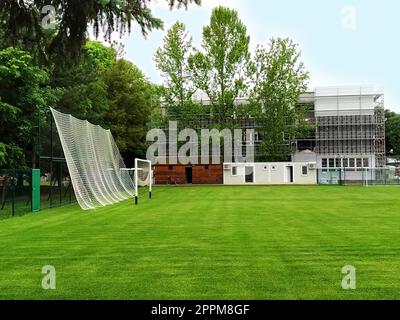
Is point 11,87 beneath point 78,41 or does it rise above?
above

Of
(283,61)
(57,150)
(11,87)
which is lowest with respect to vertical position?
(57,150)

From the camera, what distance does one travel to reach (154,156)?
191 feet

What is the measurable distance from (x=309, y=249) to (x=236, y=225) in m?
4.55

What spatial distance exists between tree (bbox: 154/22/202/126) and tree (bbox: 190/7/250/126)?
1.32 metres

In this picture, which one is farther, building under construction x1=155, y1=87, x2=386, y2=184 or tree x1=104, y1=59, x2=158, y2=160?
building under construction x1=155, y1=87, x2=386, y2=184

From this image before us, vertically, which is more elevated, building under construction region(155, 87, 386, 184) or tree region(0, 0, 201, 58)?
building under construction region(155, 87, 386, 184)

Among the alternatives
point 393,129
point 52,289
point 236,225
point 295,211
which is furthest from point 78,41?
point 393,129

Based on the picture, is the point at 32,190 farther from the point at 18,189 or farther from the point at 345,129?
the point at 345,129

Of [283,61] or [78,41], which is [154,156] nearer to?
[283,61]

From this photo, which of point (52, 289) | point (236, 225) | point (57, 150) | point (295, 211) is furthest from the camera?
point (57, 150)

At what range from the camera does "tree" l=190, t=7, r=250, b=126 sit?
57281 millimetres

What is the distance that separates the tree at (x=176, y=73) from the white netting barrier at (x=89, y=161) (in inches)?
1126

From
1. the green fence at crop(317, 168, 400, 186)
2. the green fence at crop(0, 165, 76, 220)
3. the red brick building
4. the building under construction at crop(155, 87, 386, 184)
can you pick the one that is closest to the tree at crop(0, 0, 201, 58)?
the green fence at crop(0, 165, 76, 220)

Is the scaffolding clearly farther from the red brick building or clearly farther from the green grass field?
the green grass field
